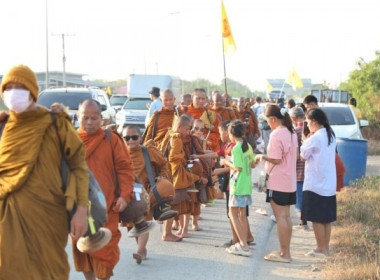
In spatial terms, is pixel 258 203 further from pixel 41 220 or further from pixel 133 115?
pixel 133 115

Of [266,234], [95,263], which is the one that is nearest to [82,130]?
[95,263]

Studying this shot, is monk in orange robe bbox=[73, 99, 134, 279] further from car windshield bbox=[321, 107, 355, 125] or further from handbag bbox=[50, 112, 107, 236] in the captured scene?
car windshield bbox=[321, 107, 355, 125]

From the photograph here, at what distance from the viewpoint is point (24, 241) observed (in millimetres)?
4172

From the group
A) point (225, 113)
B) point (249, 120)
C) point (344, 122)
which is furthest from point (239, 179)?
point (344, 122)

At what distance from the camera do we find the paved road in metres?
7.03

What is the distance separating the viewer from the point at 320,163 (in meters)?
7.71

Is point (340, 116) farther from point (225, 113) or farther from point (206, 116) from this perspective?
point (206, 116)

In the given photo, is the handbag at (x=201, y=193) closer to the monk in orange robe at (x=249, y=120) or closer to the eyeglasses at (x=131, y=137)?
the eyeglasses at (x=131, y=137)

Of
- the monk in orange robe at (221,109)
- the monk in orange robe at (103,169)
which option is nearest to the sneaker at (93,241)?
the monk in orange robe at (103,169)

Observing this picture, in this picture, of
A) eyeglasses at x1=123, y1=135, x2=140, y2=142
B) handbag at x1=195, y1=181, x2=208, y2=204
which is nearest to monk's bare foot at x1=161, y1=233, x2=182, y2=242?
handbag at x1=195, y1=181, x2=208, y2=204

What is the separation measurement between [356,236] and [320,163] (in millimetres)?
1210

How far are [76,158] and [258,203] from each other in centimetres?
794

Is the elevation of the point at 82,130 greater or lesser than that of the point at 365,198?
greater

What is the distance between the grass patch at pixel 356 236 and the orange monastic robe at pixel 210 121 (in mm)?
2178
